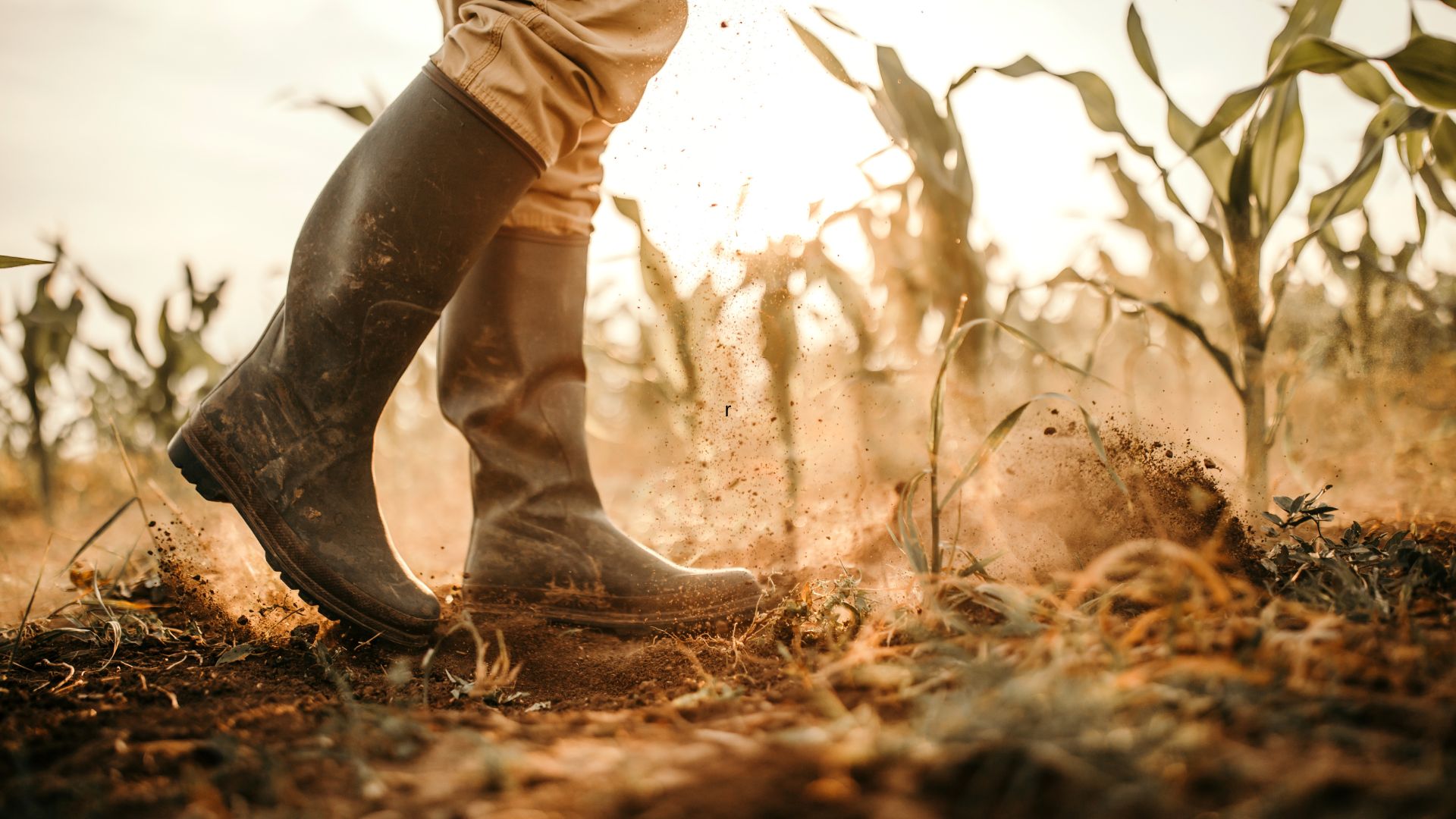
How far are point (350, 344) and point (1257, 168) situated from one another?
4.64 feet

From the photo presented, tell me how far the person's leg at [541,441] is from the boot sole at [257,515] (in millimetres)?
233

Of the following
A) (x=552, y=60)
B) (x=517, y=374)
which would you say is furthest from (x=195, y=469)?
(x=552, y=60)

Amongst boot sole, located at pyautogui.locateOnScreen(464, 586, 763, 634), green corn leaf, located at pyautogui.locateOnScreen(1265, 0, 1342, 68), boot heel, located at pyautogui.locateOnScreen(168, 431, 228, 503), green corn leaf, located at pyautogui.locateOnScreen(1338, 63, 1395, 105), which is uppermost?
green corn leaf, located at pyautogui.locateOnScreen(1265, 0, 1342, 68)

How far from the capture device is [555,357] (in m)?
1.33

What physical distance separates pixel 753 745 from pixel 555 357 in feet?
2.98

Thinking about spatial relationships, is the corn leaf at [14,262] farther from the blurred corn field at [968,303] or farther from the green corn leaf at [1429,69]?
the green corn leaf at [1429,69]

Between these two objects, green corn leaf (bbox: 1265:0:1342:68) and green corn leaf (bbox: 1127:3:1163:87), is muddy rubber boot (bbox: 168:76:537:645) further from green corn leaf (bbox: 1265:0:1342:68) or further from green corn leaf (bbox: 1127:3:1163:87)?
green corn leaf (bbox: 1265:0:1342:68)

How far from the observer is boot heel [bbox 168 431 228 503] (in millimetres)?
1048

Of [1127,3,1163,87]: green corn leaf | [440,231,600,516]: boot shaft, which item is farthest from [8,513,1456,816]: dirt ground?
[1127,3,1163,87]: green corn leaf

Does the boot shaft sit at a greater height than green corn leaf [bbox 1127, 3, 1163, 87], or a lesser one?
lesser

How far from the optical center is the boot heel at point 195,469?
1.05 m

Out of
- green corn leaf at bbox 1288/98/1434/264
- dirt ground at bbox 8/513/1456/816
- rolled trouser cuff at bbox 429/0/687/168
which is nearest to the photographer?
dirt ground at bbox 8/513/1456/816

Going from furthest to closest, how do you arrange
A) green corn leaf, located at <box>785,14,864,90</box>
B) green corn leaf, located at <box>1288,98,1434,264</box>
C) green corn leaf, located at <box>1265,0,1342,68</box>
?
green corn leaf, located at <box>785,14,864,90</box>
green corn leaf, located at <box>1265,0,1342,68</box>
green corn leaf, located at <box>1288,98,1434,264</box>

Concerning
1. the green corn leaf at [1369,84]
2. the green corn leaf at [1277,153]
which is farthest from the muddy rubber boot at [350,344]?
the green corn leaf at [1369,84]
